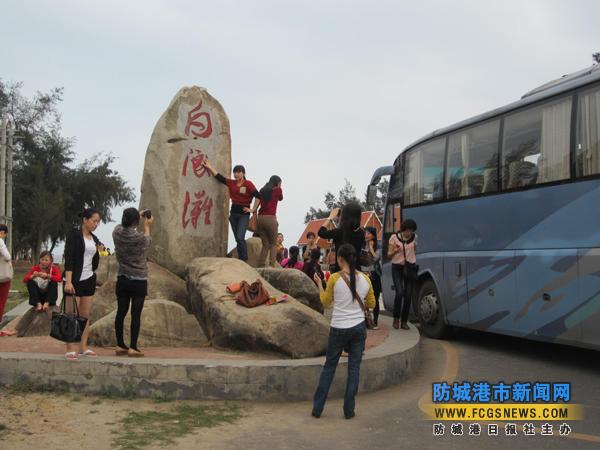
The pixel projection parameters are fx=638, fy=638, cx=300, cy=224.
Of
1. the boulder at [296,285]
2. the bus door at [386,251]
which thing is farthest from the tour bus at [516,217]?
the boulder at [296,285]

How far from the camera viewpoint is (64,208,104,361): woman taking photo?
6.74m

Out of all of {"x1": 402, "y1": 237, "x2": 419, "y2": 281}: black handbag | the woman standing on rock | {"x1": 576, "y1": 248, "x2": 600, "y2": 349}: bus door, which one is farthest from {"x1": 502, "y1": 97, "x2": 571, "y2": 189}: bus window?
the woman standing on rock

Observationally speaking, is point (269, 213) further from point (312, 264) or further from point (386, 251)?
point (386, 251)

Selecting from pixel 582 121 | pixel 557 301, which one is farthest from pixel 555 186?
pixel 557 301

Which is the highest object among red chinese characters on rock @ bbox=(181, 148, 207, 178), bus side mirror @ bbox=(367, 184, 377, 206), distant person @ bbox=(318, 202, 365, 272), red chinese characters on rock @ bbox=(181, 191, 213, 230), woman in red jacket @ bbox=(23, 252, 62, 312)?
red chinese characters on rock @ bbox=(181, 148, 207, 178)

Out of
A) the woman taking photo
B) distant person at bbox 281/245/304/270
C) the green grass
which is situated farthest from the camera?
distant person at bbox 281/245/304/270

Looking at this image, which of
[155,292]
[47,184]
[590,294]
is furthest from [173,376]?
[47,184]

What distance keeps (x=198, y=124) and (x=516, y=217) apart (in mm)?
5378

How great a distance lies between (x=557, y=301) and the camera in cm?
783

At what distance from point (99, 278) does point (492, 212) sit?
6.80m

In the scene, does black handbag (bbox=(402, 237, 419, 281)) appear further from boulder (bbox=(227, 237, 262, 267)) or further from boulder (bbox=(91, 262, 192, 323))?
boulder (bbox=(91, 262, 192, 323))

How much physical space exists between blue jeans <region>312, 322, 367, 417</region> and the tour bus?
10.6 ft

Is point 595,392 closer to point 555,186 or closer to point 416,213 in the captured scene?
point 555,186

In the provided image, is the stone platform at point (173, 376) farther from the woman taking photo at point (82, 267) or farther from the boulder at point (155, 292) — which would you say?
the boulder at point (155, 292)
